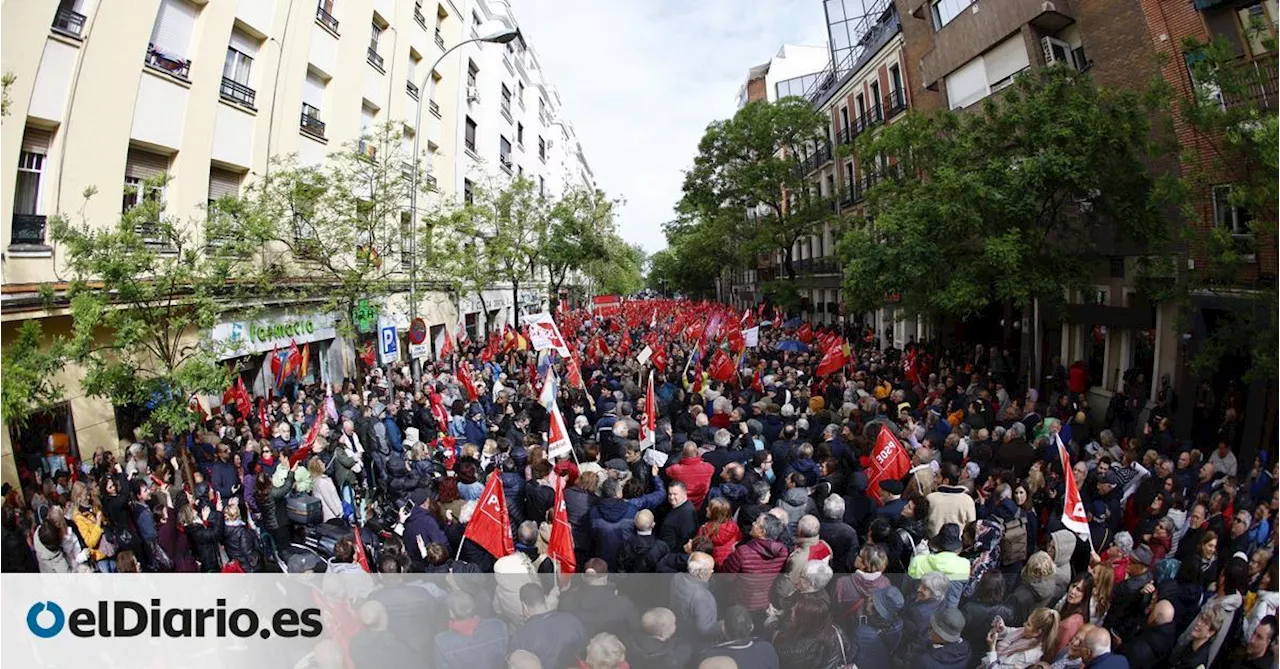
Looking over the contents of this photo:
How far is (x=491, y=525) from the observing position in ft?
19.0

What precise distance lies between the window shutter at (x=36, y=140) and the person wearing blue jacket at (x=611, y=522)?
1123 centimetres

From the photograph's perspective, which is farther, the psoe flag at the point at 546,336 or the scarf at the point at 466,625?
the psoe flag at the point at 546,336

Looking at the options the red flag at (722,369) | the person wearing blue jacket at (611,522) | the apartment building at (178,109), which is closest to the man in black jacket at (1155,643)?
the person wearing blue jacket at (611,522)

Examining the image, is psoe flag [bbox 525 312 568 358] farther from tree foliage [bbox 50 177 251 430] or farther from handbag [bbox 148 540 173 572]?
handbag [bbox 148 540 173 572]

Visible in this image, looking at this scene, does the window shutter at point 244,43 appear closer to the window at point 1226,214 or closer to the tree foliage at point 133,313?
the tree foliage at point 133,313

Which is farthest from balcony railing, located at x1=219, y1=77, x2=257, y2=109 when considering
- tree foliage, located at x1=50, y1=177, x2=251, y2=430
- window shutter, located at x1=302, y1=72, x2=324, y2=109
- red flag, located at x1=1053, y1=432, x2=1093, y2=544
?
red flag, located at x1=1053, y1=432, x2=1093, y2=544

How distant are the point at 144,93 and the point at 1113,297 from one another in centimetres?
2129

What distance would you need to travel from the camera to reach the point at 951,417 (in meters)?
11.0

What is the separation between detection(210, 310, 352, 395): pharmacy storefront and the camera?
1450cm

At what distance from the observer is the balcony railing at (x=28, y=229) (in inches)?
423

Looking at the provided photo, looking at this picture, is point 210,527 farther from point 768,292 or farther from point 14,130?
point 768,292

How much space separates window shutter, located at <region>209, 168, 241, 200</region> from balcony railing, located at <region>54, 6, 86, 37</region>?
3866 mm

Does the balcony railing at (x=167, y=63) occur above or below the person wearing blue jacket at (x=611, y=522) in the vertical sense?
above

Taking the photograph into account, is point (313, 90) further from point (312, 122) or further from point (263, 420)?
point (263, 420)
